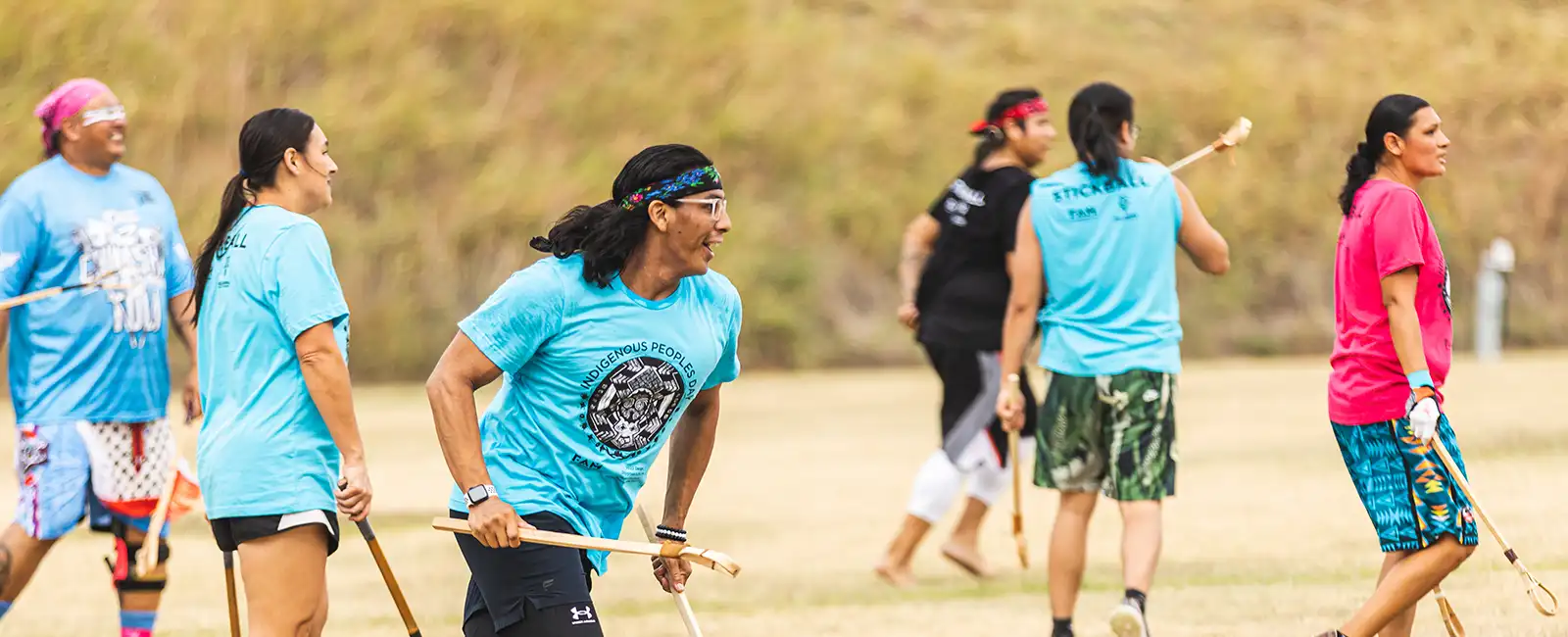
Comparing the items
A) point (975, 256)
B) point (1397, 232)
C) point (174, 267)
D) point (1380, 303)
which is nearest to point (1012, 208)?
point (975, 256)

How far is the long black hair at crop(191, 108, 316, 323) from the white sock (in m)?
3.88

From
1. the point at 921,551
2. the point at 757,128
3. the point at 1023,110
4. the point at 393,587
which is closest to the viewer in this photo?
the point at 393,587

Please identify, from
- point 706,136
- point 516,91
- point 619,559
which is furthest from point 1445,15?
point 619,559

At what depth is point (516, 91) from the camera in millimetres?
28203

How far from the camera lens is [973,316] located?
8695mm

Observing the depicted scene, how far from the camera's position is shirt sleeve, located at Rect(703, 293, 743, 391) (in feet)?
17.5

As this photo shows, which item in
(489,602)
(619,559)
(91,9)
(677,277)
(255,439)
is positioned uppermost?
(91,9)

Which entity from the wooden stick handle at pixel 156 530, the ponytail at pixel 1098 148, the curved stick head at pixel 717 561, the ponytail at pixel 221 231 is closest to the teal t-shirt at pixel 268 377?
the ponytail at pixel 221 231

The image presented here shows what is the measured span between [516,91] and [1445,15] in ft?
51.7

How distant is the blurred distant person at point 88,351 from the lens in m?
6.97

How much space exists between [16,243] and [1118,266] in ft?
11.9

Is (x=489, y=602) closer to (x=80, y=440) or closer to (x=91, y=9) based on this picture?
(x=80, y=440)

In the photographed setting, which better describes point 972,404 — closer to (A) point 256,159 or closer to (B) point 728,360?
(B) point 728,360

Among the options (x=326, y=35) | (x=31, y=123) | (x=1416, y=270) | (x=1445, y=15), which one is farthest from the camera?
(x=1445, y=15)
